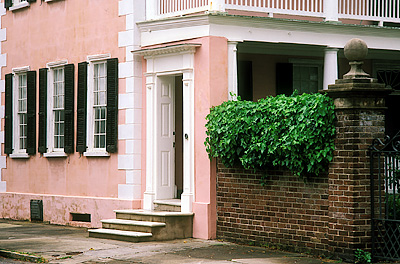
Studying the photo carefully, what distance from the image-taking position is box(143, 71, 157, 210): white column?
14930 millimetres

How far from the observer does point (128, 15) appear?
15.4 metres

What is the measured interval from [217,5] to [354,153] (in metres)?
4.46

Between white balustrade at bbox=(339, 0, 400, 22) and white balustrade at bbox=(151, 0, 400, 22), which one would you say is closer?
white balustrade at bbox=(151, 0, 400, 22)

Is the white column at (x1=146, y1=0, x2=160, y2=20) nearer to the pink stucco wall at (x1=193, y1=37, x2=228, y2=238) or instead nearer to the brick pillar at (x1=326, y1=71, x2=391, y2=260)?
the pink stucco wall at (x1=193, y1=37, x2=228, y2=238)

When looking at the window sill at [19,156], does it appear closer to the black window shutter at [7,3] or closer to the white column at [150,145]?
the black window shutter at [7,3]

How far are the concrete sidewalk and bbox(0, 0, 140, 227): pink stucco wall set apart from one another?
1.74 metres

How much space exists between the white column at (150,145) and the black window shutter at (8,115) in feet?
18.2

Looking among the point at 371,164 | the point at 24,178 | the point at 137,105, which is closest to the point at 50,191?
the point at 24,178

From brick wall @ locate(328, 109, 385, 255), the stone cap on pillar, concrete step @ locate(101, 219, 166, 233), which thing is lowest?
concrete step @ locate(101, 219, 166, 233)

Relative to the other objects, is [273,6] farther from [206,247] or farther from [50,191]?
[50,191]

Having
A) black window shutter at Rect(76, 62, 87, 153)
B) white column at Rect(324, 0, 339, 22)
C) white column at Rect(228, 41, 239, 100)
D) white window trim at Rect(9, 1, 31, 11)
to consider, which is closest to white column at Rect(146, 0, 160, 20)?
white column at Rect(228, 41, 239, 100)

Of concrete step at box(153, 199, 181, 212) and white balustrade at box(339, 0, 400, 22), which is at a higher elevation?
white balustrade at box(339, 0, 400, 22)

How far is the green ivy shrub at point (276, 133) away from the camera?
1099cm

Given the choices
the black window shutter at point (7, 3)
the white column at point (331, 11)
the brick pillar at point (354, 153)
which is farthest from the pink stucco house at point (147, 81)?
the brick pillar at point (354, 153)
